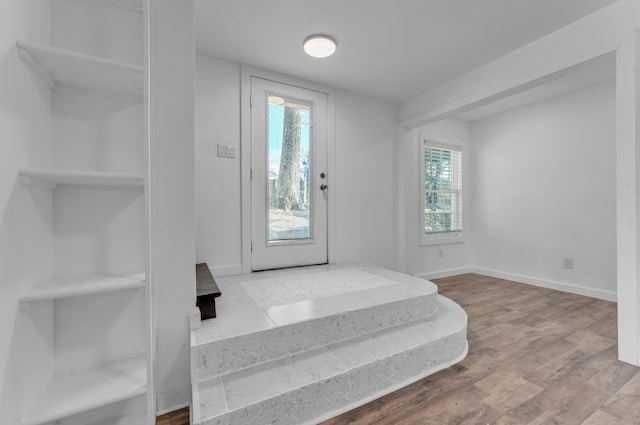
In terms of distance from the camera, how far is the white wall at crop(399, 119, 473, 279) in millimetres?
3703

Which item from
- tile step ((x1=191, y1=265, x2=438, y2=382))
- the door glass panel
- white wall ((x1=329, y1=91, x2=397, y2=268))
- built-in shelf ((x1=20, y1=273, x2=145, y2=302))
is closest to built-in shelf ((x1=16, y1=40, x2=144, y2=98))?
built-in shelf ((x1=20, y1=273, x2=145, y2=302))

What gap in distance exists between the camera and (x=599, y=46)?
1.92 metres

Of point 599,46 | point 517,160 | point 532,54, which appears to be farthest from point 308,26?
point 517,160

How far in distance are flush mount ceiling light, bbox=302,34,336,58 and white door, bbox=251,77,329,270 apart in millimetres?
608

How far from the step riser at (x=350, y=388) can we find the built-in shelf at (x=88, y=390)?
1.00 ft

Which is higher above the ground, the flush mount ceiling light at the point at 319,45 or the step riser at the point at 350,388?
the flush mount ceiling light at the point at 319,45

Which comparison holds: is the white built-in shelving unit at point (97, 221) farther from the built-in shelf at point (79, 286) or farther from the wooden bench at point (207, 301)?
the wooden bench at point (207, 301)

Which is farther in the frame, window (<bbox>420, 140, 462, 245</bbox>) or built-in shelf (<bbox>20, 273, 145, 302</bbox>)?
window (<bbox>420, 140, 462, 245</bbox>)

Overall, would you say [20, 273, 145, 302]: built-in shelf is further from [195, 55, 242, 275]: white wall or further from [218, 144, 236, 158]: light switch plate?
[218, 144, 236, 158]: light switch plate

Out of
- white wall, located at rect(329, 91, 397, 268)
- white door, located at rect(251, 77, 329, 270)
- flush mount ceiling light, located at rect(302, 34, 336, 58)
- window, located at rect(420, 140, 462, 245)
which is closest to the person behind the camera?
flush mount ceiling light, located at rect(302, 34, 336, 58)

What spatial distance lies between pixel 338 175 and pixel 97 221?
2381 millimetres

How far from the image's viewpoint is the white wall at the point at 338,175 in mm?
2523

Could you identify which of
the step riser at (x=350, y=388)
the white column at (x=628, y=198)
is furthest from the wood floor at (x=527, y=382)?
the white column at (x=628, y=198)

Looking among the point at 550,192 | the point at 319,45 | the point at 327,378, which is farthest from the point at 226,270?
the point at 550,192
